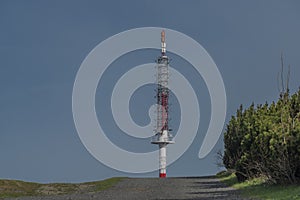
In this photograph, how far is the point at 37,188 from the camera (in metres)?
35.8

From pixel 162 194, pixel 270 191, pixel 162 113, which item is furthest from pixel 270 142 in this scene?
pixel 162 113

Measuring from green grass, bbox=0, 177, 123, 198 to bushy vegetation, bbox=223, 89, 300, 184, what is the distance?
886 cm

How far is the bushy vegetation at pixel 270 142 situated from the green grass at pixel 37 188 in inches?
349

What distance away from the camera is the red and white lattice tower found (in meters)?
58.3

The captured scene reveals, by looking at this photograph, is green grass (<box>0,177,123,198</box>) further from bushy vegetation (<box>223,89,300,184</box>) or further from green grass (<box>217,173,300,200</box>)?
green grass (<box>217,173,300,200</box>)

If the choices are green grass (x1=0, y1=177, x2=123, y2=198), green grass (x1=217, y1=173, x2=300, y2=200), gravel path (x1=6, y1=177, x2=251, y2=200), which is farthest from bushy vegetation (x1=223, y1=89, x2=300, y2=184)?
green grass (x1=0, y1=177, x2=123, y2=198)

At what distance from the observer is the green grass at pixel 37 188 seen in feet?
107

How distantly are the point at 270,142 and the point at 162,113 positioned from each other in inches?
1323

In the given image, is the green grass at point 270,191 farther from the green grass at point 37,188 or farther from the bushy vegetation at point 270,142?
the green grass at point 37,188

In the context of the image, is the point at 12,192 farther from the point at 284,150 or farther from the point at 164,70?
the point at 164,70

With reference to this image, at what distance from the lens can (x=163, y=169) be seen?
61.2 m

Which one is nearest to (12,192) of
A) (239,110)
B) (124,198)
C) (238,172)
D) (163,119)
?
(124,198)

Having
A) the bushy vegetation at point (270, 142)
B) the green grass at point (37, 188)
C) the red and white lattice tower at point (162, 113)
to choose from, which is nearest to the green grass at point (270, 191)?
the bushy vegetation at point (270, 142)

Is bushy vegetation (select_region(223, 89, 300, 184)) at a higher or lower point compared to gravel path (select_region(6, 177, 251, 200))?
higher
